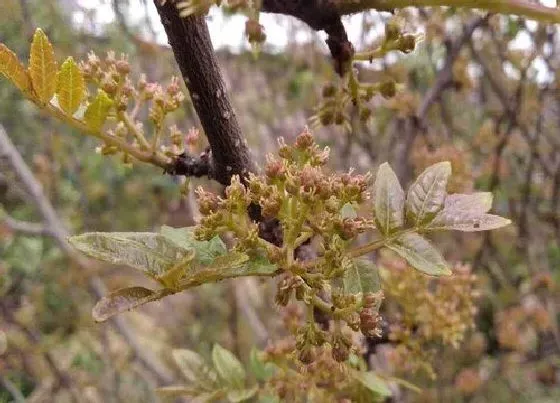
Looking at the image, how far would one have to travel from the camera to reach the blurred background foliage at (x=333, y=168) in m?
1.75

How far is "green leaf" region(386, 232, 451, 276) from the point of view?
571 millimetres

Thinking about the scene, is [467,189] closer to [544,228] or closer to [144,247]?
[144,247]

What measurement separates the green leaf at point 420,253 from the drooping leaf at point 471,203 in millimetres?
40

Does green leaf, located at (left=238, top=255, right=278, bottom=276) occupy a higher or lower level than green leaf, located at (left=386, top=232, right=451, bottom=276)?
higher

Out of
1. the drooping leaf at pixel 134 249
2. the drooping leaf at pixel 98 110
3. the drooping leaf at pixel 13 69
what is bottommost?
the drooping leaf at pixel 134 249

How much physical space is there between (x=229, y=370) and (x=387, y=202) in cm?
35

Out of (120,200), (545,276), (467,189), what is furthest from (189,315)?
(467,189)

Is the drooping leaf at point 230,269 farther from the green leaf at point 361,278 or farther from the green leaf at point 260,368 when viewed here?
the green leaf at point 260,368

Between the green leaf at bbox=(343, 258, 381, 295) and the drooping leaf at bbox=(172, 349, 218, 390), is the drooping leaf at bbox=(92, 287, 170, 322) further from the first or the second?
the drooping leaf at bbox=(172, 349, 218, 390)

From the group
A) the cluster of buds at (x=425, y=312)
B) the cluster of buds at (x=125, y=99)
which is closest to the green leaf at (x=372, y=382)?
the cluster of buds at (x=425, y=312)

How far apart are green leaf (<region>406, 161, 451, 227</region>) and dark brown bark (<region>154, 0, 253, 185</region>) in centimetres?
14

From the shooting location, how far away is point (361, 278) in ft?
1.94

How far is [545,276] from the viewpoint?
1899 mm

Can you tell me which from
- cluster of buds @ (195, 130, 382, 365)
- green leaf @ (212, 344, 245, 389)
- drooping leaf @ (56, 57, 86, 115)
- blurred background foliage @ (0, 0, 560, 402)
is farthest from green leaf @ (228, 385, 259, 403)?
blurred background foliage @ (0, 0, 560, 402)
